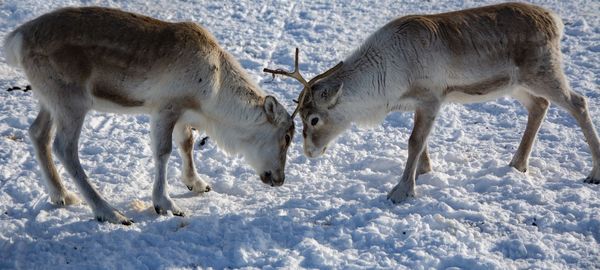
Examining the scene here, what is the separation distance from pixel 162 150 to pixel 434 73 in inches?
94.4

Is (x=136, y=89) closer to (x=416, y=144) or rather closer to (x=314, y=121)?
(x=314, y=121)

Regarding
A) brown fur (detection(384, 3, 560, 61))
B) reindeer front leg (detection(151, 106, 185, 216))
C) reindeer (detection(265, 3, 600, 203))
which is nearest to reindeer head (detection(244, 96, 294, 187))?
reindeer (detection(265, 3, 600, 203))

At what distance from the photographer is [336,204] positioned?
209 inches

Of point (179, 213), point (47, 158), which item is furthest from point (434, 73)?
point (47, 158)

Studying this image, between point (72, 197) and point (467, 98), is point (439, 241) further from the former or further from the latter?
point (72, 197)

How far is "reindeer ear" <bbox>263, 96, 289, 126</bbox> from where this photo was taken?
5.35 meters

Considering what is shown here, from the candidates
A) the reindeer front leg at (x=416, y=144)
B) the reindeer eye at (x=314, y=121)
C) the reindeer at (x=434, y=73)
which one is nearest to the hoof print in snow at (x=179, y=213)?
the reindeer at (x=434, y=73)

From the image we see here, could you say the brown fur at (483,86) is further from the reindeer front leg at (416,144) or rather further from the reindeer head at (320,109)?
the reindeer head at (320,109)

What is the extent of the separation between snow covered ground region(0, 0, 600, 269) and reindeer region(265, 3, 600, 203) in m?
0.42

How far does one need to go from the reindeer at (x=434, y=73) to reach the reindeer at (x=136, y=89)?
48 cm

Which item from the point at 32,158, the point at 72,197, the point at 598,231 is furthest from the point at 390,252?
the point at 32,158

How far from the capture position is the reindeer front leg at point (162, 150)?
5074mm

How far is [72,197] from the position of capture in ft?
17.1

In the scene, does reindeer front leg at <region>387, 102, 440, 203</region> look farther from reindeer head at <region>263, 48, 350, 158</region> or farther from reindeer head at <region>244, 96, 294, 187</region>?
reindeer head at <region>244, 96, 294, 187</region>
